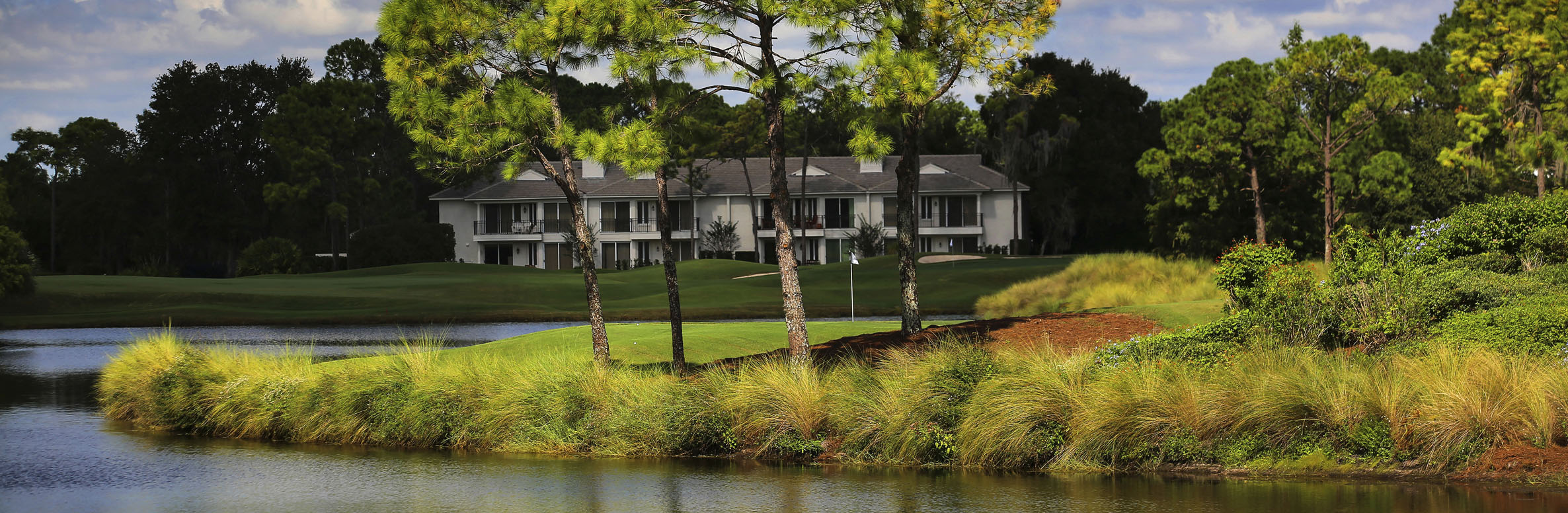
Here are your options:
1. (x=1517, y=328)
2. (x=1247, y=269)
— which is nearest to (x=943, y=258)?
(x=1247, y=269)

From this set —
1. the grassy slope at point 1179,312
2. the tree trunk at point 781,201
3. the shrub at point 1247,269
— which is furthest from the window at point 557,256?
the shrub at point 1247,269

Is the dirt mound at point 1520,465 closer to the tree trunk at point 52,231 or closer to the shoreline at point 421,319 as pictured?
the shoreline at point 421,319

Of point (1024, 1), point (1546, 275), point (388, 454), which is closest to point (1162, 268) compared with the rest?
point (1024, 1)

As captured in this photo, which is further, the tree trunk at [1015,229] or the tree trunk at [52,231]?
the tree trunk at [52,231]

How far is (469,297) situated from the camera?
4438cm

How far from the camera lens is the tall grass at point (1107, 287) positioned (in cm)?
2720

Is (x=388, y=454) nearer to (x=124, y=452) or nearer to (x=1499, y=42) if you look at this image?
(x=124, y=452)

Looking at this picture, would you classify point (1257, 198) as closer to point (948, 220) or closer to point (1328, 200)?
point (1328, 200)

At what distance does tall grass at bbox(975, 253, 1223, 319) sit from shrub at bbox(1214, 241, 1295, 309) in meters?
8.34

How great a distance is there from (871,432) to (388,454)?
5.52m

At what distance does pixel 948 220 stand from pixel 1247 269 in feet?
165

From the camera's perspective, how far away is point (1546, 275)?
1502 centimetres

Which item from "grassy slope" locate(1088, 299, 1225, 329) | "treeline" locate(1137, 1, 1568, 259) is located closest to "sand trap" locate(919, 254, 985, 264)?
"treeline" locate(1137, 1, 1568, 259)

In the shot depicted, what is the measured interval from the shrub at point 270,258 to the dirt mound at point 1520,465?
2307 inches
